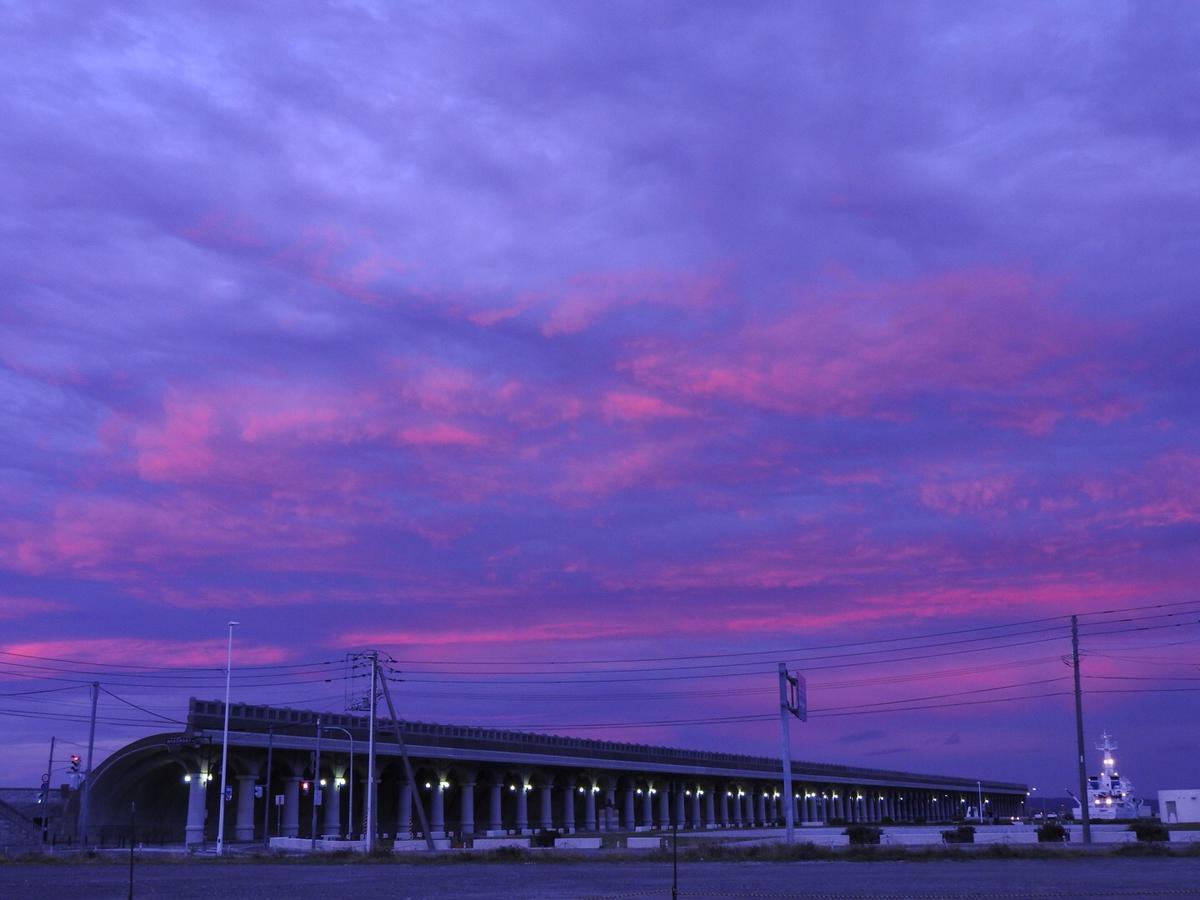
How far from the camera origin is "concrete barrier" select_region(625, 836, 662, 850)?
212 ft

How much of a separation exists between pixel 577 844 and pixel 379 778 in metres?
48.7

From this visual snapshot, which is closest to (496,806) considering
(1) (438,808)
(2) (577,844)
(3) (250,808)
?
(1) (438,808)

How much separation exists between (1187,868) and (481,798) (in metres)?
102

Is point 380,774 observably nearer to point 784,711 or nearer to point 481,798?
point 481,798

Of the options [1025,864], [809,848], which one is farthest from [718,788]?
[1025,864]

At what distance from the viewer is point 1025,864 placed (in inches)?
1726

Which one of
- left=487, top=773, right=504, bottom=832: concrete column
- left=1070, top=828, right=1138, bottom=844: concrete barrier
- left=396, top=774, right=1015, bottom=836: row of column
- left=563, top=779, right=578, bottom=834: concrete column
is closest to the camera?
left=1070, top=828, right=1138, bottom=844: concrete barrier

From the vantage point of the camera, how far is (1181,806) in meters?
100

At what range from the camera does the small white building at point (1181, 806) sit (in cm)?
9888

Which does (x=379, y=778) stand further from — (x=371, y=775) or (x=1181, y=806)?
(x=1181, y=806)

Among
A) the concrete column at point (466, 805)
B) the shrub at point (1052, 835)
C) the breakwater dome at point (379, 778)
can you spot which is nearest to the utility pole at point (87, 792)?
the breakwater dome at point (379, 778)

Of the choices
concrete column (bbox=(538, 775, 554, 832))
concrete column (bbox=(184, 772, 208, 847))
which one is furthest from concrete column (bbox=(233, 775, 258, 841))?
concrete column (bbox=(538, 775, 554, 832))

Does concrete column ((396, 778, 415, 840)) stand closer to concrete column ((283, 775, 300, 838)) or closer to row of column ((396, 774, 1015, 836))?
row of column ((396, 774, 1015, 836))

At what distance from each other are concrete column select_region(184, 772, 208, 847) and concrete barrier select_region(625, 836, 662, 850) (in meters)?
31.5
